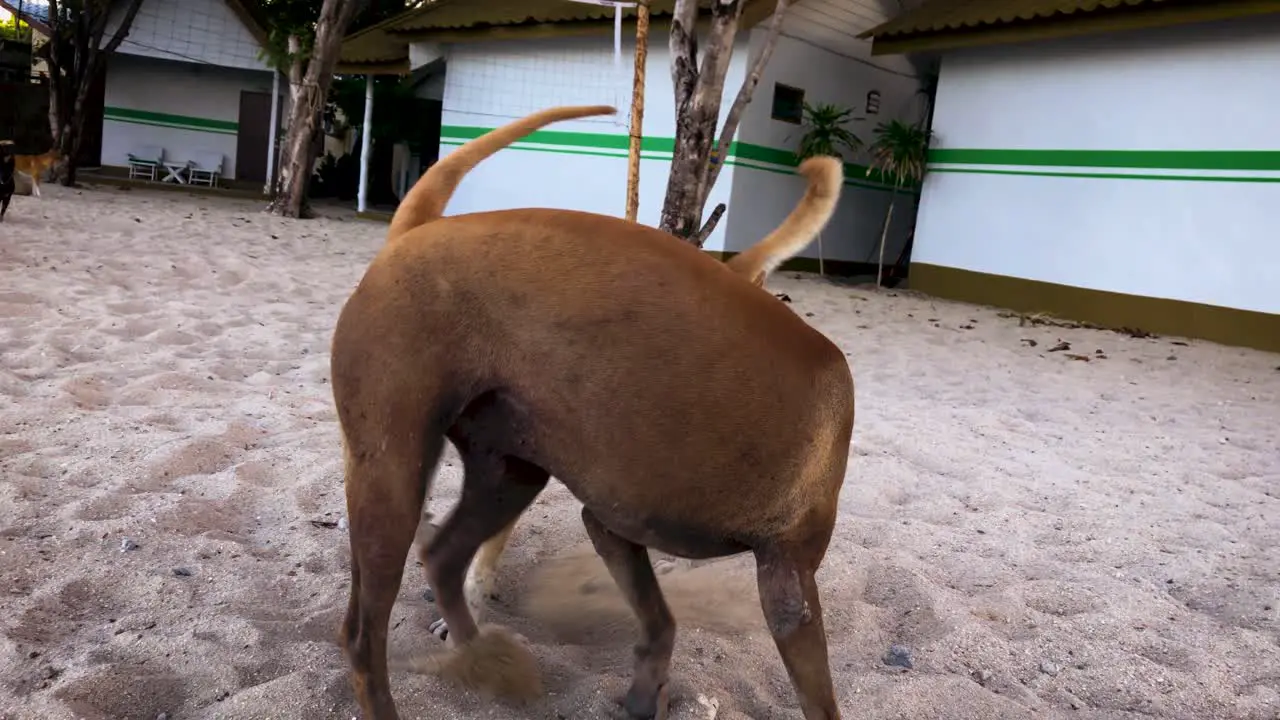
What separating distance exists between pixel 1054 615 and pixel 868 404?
99.2 inches

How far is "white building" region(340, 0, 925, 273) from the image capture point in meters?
11.4

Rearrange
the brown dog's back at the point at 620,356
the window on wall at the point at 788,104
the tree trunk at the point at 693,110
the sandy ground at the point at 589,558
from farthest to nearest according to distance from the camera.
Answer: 1. the window on wall at the point at 788,104
2. the tree trunk at the point at 693,110
3. the sandy ground at the point at 589,558
4. the brown dog's back at the point at 620,356

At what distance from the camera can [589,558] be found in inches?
116

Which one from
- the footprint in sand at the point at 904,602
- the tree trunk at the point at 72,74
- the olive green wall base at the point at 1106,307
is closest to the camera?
the footprint in sand at the point at 904,602

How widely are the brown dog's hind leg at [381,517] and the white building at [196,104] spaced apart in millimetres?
19449

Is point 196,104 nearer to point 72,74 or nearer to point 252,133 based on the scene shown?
point 252,133

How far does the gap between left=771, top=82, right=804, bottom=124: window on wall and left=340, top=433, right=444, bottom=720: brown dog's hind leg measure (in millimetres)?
10781

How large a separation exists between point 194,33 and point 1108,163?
57.4 ft

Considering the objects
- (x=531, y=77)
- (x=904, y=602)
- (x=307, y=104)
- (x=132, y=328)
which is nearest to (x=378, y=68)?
(x=307, y=104)

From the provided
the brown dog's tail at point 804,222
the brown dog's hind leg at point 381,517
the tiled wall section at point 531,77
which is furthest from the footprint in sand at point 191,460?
the tiled wall section at point 531,77

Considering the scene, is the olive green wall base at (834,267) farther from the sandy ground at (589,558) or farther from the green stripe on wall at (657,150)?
the sandy ground at (589,558)

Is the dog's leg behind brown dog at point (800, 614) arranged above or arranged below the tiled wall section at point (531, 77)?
below

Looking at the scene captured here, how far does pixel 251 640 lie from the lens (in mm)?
2189

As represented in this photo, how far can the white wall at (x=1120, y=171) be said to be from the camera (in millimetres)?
8234
